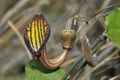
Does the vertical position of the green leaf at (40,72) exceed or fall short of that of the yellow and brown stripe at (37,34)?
it falls short

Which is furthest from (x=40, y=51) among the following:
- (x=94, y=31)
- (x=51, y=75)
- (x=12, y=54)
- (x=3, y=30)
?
(x=12, y=54)

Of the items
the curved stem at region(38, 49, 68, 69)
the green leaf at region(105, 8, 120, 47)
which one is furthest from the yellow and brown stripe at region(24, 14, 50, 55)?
the green leaf at region(105, 8, 120, 47)

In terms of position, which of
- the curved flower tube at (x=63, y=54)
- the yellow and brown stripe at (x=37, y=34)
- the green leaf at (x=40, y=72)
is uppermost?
the yellow and brown stripe at (x=37, y=34)

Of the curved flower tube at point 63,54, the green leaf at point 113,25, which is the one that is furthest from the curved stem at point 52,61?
the green leaf at point 113,25

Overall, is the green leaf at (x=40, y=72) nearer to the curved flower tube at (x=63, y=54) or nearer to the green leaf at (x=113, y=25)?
the curved flower tube at (x=63, y=54)

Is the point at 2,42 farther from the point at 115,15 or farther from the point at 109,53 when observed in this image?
the point at 115,15

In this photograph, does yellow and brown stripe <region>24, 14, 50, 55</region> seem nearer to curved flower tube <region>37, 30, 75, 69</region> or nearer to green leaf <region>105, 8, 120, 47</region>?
curved flower tube <region>37, 30, 75, 69</region>
